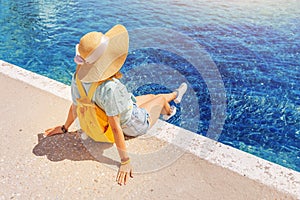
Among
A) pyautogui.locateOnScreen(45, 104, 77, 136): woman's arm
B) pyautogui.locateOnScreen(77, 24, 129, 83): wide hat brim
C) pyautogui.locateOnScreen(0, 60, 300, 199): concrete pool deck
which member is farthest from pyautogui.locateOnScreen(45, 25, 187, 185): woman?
pyautogui.locateOnScreen(45, 104, 77, 136): woman's arm

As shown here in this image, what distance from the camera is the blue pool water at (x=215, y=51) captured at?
4688 mm

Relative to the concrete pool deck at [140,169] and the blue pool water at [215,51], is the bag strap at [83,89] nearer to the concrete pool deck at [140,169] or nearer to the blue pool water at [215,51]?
the concrete pool deck at [140,169]

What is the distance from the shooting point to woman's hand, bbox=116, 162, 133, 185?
305cm

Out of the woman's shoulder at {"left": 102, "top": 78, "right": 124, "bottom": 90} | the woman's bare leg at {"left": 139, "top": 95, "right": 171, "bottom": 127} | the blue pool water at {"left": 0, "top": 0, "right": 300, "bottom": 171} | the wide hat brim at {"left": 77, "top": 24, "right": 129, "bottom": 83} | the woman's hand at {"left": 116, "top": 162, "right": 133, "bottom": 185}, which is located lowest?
the blue pool water at {"left": 0, "top": 0, "right": 300, "bottom": 171}

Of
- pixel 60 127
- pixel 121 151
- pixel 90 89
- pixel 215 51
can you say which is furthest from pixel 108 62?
pixel 215 51

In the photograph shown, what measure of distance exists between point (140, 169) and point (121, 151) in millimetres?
288

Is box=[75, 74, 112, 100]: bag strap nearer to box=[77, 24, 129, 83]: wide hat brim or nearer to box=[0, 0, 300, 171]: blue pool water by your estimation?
box=[77, 24, 129, 83]: wide hat brim

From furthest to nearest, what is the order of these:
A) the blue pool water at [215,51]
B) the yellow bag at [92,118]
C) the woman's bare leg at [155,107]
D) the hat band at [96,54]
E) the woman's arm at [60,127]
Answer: the blue pool water at [215,51], the woman's bare leg at [155,107], the woman's arm at [60,127], the yellow bag at [92,118], the hat band at [96,54]

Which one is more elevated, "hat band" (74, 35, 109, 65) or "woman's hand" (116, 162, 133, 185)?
"hat band" (74, 35, 109, 65)

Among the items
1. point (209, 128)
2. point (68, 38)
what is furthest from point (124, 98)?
point (68, 38)

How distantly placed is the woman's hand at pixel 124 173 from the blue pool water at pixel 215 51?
1751mm

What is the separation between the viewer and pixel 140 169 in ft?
10.5

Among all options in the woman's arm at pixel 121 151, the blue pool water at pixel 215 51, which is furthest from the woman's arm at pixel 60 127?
the blue pool water at pixel 215 51

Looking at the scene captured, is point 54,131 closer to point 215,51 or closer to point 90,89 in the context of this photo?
point 90,89
